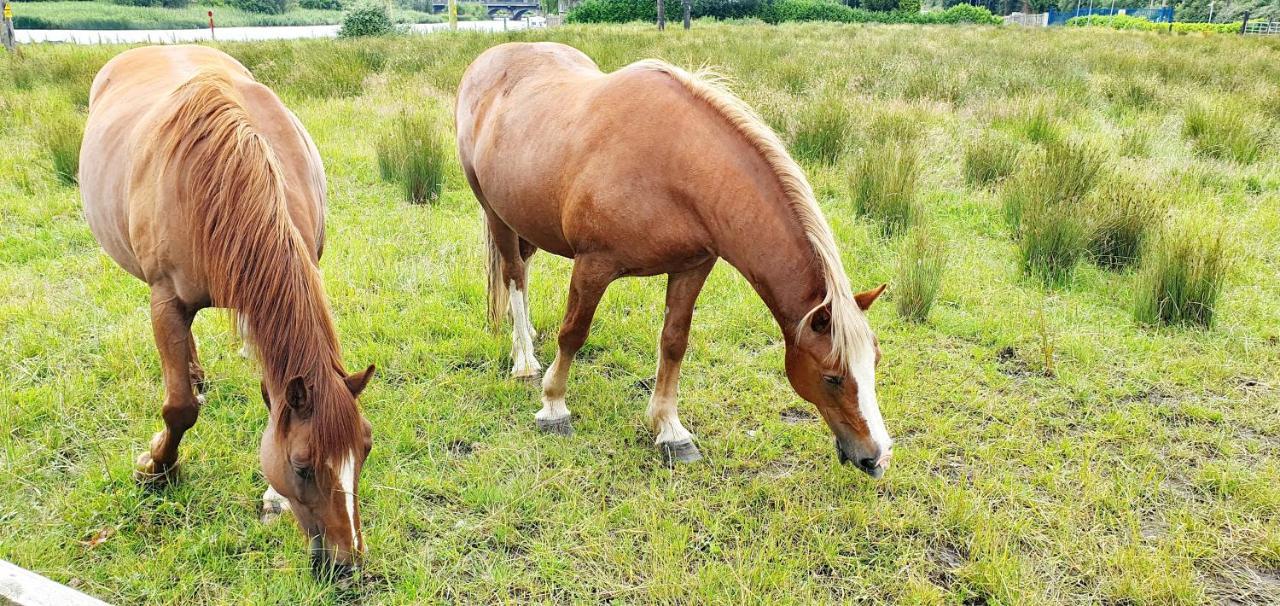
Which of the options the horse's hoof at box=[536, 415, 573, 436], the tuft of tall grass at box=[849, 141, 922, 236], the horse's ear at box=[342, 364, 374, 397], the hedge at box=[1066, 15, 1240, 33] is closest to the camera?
the horse's ear at box=[342, 364, 374, 397]

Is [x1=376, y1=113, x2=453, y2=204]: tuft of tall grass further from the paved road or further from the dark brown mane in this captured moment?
the paved road

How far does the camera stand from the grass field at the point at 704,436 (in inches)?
92.7

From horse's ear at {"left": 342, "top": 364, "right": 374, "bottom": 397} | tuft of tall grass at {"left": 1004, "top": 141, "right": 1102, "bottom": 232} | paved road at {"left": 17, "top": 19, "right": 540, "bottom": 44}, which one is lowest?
horse's ear at {"left": 342, "top": 364, "right": 374, "bottom": 397}

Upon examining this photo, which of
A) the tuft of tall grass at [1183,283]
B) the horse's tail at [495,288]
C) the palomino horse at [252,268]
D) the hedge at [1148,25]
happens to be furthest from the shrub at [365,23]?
the hedge at [1148,25]

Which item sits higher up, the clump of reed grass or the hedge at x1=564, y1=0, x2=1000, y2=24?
the hedge at x1=564, y1=0, x2=1000, y2=24

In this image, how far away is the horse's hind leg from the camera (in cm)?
362

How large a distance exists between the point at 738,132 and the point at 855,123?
→ 17.4 ft

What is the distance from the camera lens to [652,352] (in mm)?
3908

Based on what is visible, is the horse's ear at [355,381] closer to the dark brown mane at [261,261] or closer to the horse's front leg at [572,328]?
the dark brown mane at [261,261]

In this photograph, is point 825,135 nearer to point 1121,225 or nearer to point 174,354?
point 1121,225

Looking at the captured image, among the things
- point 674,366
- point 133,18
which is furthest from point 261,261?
point 133,18

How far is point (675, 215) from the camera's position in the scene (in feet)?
8.26

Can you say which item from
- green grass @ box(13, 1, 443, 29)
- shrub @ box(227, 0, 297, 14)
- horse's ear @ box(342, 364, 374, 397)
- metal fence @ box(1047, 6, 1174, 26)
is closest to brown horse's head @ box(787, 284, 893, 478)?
horse's ear @ box(342, 364, 374, 397)

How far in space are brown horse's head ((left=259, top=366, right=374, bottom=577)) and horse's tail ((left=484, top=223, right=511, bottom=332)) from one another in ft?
6.17
